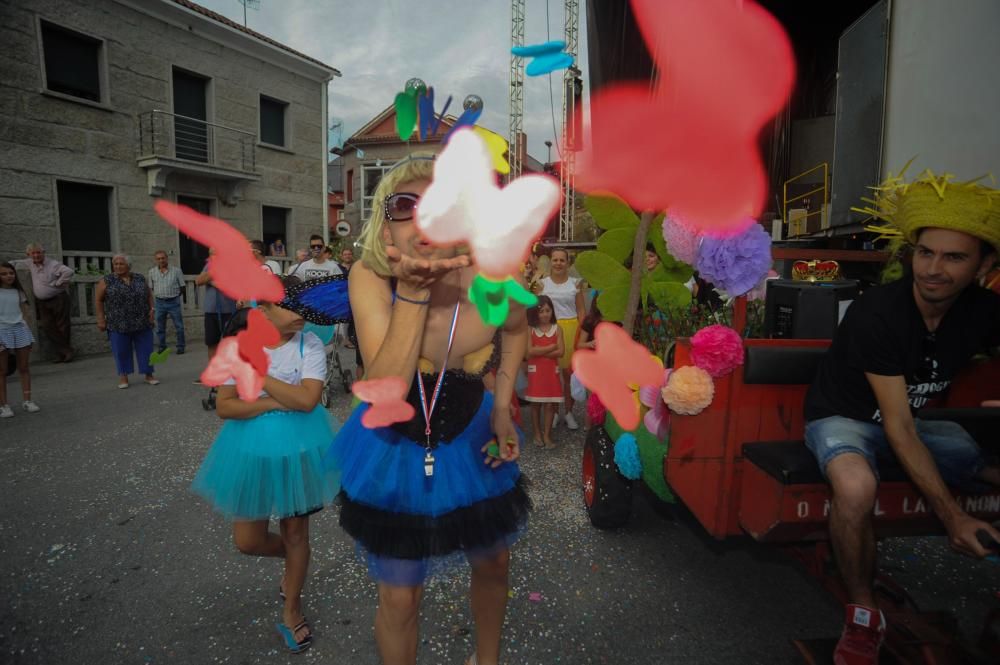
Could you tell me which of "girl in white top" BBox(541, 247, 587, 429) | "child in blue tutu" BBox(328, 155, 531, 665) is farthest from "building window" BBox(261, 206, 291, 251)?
"child in blue tutu" BBox(328, 155, 531, 665)

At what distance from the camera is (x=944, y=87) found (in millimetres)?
6008

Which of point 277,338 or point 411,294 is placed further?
point 277,338

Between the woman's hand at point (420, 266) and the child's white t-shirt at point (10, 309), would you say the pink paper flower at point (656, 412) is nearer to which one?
the woman's hand at point (420, 266)

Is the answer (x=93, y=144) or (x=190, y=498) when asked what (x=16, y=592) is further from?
(x=93, y=144)

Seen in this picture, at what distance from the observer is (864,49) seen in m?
7.53

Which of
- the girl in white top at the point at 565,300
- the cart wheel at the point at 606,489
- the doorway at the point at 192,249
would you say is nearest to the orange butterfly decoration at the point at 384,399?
the cart wheel at the point at 606,489

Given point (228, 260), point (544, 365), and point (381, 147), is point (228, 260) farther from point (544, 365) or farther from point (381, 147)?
point (544, 365)

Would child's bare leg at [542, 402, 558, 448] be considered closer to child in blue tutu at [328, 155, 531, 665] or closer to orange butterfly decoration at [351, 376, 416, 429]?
child in blue tutu at [328, 155, 531, 665]

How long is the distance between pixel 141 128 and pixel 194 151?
122 centimetres

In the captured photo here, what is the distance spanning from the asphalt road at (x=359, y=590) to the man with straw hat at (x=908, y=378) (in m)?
0.67

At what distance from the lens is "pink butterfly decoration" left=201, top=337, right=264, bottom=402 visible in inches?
80.0

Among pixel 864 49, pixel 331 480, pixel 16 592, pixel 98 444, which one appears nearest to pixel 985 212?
pixel 331 480

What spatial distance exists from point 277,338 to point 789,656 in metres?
2.47

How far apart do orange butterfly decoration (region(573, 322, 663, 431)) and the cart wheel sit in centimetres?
21
